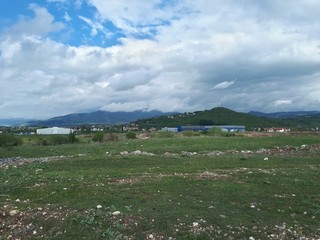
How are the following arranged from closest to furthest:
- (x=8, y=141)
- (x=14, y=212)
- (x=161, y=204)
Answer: (x=14, y=212) → (x=161, y=204) → (x=8, y=141)

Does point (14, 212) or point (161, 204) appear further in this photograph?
point (161, 204)

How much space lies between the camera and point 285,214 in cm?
1634

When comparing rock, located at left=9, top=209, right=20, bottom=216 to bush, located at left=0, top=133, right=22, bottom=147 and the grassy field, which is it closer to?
the grassy field

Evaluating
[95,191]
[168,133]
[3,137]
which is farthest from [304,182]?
[168,133]

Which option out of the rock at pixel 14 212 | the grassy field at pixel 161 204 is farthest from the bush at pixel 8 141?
the rock at pixel 14 212

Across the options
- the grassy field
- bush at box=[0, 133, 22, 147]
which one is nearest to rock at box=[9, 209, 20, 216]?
the grassy field

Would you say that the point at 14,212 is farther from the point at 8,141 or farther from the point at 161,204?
the point at 8,141

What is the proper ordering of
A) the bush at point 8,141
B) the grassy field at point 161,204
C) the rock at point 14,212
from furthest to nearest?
the bush at point 8,141 < the rock at point 14,212 < the grassy field at point 161,204

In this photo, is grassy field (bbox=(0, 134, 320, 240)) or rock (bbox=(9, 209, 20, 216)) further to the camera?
rock (bbox=(9, 209, 20, 216))

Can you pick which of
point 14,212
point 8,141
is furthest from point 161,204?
point 8,141

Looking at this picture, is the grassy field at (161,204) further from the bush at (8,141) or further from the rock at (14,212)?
the bush at (8,141)

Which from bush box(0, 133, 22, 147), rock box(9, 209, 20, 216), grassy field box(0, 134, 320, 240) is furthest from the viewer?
bush box(0, 133, 22, 147)

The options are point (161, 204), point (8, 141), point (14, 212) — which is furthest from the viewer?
point (8, 141)

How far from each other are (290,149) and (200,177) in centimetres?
2416
